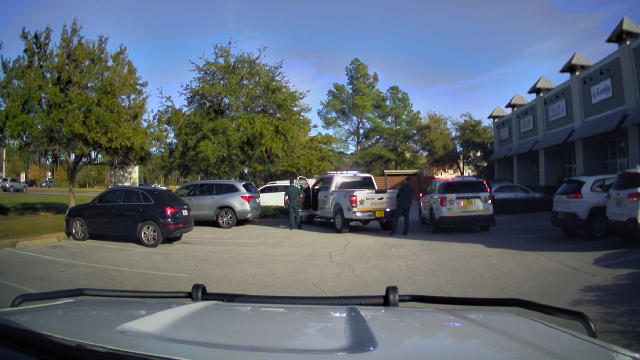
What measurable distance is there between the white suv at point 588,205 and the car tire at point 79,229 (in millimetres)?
13860

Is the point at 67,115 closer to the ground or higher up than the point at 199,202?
higher up

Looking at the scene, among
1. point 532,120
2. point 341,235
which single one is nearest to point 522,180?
point 532,120

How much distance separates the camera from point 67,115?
15484 mm

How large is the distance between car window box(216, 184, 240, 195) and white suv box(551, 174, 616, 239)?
1140 cm

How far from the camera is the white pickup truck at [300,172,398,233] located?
570 inches

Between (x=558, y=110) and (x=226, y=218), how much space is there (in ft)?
72.8

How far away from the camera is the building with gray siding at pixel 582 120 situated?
20.1m

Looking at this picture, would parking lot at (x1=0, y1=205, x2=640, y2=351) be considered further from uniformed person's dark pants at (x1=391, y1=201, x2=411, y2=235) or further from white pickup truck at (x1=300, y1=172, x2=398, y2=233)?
white pickup truck at (x1=300, y1=172, x2=398, y2=233)

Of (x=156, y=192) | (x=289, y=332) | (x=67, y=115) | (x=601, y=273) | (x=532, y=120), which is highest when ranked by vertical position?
(x=532, y=120)

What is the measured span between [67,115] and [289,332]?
16088 millimetres

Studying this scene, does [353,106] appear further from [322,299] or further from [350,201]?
[322,299]

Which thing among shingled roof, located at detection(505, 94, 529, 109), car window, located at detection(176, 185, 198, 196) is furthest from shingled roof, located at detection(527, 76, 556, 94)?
car window, located at detection(176, 185, 198, 196)

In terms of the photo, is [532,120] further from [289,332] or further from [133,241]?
[289,332]

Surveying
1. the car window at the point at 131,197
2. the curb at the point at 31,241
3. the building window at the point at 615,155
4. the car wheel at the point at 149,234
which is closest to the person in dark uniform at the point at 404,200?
the car wheel at the point at 149,234
